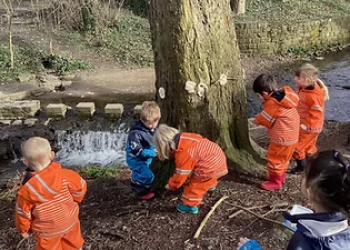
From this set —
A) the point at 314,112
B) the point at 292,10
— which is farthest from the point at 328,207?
the point at 292,10

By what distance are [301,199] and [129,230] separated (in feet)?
5.43

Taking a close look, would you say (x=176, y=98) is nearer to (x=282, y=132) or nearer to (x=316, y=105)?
(x=282, y=132)

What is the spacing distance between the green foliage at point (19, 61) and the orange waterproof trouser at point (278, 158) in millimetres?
10104

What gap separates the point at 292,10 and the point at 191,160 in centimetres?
1509

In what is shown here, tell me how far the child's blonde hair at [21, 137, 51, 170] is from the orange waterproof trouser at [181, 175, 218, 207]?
1.32 metres

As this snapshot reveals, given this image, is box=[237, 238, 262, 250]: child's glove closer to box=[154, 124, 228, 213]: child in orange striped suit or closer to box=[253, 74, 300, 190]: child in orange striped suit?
box=[154, 124, 228, 213]: child in orange striped suit

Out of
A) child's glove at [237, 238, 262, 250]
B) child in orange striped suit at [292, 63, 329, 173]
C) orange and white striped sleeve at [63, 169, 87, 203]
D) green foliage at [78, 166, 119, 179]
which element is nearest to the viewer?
child's glove at [237, 238, 262, 250]

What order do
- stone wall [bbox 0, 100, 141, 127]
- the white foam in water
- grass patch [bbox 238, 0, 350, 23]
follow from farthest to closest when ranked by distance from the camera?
grass patch [bbox 238, 0, 350, 23]
stone wall [bbox 0, 100, 141, 127]
the white foam in water

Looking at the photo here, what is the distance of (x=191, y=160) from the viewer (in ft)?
12.3

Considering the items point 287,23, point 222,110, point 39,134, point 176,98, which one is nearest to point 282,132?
point 222,110

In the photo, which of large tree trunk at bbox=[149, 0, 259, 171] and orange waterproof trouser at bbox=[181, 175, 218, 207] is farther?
large tree trunk at bbox=[149, 0, 259, 171]

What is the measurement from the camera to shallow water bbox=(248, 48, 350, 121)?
33.4 feet

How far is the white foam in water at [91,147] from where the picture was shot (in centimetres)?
847

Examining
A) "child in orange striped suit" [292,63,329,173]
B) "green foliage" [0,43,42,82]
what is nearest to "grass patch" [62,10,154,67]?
"green foliage" [0,43,42,82]
